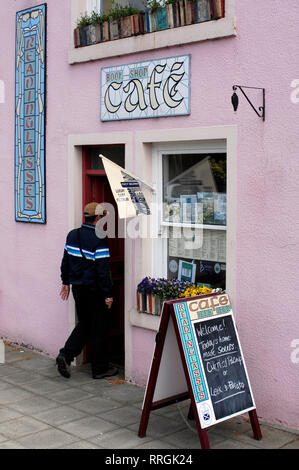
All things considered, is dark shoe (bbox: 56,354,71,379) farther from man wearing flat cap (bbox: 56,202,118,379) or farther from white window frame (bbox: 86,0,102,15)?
white window frame (bbox: 86,0,102,15)

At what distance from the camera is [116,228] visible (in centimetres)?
830

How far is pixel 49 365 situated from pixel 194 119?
363 cm

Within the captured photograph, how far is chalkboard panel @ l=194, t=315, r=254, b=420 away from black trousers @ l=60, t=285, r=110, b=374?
213 cm

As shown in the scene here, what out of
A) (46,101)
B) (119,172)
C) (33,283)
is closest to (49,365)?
(33,283)

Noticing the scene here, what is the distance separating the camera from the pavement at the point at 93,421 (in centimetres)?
578

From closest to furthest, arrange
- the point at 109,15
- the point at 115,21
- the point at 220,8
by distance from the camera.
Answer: the point at 220,8 < the point at 115,21 < the point at 109,15

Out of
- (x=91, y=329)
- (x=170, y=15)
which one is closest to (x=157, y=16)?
(x=170, y=15)

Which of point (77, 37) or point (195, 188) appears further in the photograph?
point (77, 37)

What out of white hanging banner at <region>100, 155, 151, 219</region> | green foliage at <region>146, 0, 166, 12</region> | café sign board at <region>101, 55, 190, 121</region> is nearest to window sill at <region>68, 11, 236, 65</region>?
café sign board at <region>101, 55, 190, 121</region>

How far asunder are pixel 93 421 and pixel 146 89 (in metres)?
3.42

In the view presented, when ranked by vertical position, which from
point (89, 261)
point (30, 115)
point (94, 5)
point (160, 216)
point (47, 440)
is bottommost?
point (47, 440)

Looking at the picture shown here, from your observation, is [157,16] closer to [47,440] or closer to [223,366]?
[223,366]

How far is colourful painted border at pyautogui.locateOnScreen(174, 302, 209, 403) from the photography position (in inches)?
216

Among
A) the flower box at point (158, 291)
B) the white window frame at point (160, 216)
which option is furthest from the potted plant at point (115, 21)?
the flower box at point (158, 291)
